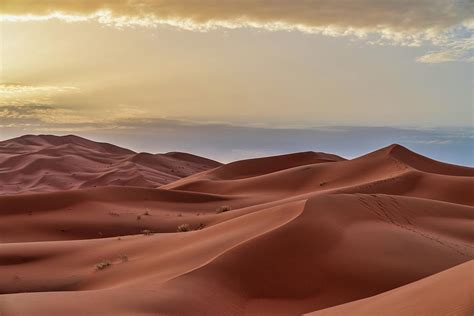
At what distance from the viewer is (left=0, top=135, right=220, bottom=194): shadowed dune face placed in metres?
53.9

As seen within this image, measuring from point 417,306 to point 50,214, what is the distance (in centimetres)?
2028

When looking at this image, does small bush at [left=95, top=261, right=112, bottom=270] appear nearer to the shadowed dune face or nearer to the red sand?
the red sand

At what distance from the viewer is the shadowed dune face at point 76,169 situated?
53875 millimetres

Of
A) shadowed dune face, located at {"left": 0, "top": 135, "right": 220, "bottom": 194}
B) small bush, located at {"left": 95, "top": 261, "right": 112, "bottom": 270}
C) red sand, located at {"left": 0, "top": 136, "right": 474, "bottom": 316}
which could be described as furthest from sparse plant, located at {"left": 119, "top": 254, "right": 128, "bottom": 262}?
shadowed dune face, located at {"left": 0, "top": 135, "right": 220, "bottom": 194}

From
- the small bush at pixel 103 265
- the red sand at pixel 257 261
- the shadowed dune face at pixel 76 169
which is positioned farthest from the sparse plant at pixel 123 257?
the shadowed dune face at pixel 76 169

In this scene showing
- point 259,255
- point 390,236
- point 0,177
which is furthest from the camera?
point 0,177

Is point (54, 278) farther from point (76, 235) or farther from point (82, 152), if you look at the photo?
point (82, 152)

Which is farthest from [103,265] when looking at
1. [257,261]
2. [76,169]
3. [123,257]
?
[76,169]

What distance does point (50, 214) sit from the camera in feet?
78.7

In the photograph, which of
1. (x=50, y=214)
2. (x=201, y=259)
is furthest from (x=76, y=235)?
(x=201, y=259)

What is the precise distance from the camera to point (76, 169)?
6381 centimetres

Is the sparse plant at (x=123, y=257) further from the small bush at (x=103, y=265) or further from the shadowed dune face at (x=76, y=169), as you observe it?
the shadowed dune face at (x=76, y=169)

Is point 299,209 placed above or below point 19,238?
above

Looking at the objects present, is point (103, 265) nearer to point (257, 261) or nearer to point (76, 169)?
point (257, 261)
